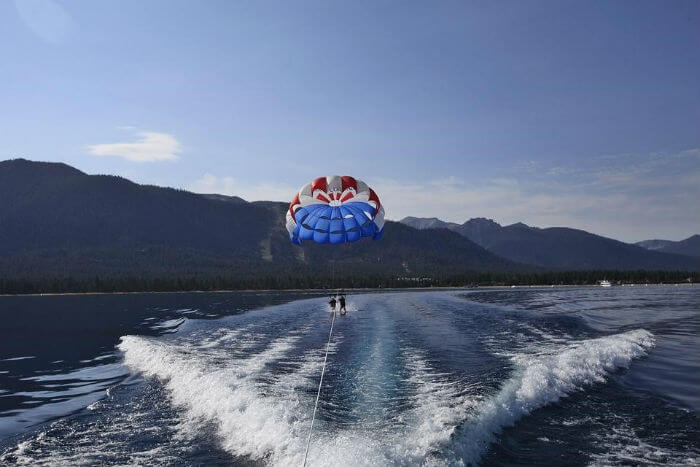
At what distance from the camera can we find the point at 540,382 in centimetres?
2173

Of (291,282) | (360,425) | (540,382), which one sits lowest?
(360,425)

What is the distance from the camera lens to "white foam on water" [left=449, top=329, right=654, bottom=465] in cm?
1566

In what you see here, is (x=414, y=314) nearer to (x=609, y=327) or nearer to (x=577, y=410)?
(x=609, y=327)

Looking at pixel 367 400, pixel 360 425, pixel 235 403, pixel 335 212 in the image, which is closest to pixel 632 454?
A: pixel 360 425

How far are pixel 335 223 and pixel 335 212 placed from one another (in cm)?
118

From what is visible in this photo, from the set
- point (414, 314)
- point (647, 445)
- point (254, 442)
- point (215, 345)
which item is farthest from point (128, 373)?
point (414, 314)

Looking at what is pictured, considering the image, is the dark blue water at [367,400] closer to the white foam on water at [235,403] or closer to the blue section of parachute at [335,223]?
the white foam on water at [235,403]

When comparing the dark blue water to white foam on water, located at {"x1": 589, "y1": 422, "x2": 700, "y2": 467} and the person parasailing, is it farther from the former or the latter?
the person parasailing

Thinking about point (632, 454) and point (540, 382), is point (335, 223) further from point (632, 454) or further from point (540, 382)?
point (632, 454)

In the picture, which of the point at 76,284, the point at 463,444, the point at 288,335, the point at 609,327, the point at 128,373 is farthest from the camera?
the point at 76,284

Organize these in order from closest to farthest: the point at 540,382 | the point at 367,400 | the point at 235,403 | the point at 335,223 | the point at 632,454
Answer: the point at 632,454 < the point at 235,403 < the point at 367,400 < the point at 540,382 < the point at 335,223

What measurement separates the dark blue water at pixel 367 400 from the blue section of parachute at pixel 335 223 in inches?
312

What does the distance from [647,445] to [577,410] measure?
3.92 metres

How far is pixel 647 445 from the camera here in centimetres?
1520
